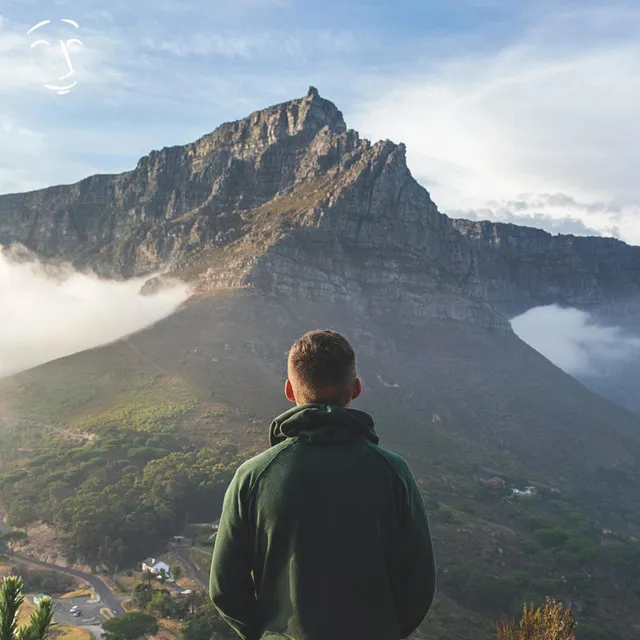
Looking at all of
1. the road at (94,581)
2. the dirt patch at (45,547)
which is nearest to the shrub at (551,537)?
the road at (94,581)

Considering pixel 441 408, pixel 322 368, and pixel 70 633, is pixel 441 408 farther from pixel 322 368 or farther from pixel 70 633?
pixel 322 368

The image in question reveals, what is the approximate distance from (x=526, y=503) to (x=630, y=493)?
28.7 metres

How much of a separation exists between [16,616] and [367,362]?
119 metres

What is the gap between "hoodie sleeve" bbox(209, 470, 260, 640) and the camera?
13.9ft

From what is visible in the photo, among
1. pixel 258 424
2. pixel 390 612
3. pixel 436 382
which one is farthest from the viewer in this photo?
pixel 436 382

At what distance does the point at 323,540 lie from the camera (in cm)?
407

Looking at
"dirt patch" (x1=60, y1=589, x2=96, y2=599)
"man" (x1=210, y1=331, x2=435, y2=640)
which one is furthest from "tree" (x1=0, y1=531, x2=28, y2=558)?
"man" (x1=210, y1=331, x2=435, y2=640)

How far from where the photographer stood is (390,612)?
4238 millimetres

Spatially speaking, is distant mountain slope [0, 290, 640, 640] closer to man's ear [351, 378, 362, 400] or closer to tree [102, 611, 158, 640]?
tree [102, 611, 158, 640]

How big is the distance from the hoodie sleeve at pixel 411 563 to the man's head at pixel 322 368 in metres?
0.67

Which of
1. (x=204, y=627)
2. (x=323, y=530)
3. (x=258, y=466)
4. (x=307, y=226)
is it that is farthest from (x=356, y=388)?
(x=307, y=226)

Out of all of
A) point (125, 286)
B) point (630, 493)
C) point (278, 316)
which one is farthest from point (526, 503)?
point (125, 286)

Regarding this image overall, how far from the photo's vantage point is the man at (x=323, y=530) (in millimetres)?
4066

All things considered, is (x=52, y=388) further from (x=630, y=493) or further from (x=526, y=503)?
(x=630, y=493)
